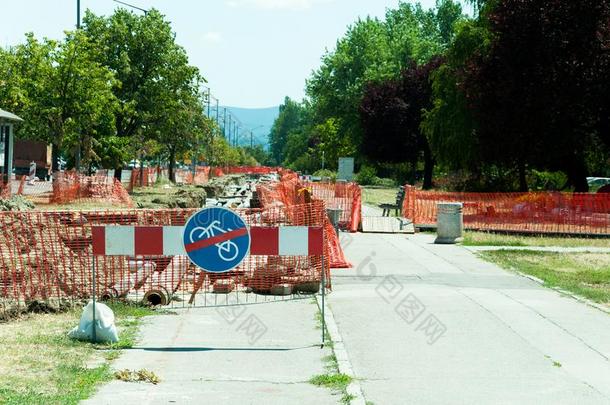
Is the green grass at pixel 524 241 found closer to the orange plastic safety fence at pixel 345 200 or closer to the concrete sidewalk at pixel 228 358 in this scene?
the orange plastic safety fence at pixel 345 200

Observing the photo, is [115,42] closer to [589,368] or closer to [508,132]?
[508,132]

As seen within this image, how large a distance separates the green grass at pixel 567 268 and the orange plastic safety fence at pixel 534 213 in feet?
22.6

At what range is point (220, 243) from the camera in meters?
10.1

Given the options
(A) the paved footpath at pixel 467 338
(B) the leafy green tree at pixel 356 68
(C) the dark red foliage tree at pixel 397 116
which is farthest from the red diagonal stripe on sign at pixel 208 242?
(B) the leafy green tree at pixel 356 68

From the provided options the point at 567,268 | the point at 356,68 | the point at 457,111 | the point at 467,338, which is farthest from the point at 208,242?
the point at 356,68

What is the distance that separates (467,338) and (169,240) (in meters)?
3.28

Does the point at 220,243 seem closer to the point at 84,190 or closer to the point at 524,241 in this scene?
the point at 524,241

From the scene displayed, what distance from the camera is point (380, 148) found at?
237 ft

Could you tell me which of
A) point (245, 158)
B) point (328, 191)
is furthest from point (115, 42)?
point (245, 158)

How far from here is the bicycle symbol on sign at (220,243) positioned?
33.2ft

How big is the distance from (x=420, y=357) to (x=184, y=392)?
2.52 metres

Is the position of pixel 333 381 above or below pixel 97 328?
below

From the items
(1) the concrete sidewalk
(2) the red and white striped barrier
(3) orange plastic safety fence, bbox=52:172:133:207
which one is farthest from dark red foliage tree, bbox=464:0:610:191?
(2) the red and white striped barrier

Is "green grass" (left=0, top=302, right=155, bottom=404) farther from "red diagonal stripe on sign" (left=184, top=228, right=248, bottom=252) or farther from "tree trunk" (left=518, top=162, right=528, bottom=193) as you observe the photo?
→ "tree trunk" (left=518, top=162, right=528, bottom=193)
